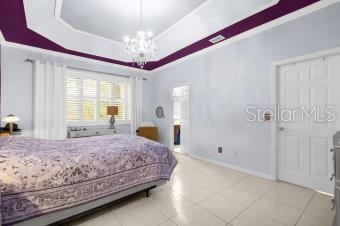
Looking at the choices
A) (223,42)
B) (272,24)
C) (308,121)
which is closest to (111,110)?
(223,42)

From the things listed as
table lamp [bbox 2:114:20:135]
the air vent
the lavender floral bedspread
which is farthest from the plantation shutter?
the air vent

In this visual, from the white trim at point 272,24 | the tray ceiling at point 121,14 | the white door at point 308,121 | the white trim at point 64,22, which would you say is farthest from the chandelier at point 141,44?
the white door at point 308,121

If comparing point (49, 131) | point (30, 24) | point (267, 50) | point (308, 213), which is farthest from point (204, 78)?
point (49, 131)

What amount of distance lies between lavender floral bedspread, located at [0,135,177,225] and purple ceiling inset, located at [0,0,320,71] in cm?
200

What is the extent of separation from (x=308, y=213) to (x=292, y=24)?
279cm

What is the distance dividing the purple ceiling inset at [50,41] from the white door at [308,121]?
89 cm

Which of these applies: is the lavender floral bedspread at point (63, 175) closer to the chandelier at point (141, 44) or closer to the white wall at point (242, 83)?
the chandelier at point (141, 44)

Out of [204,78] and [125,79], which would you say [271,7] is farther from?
[125,79]

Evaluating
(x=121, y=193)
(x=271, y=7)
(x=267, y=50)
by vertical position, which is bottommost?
(x=121, y=193)

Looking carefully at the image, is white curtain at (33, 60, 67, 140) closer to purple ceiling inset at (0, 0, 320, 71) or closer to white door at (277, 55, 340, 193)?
purple ceiling inset at (0, 0, 320, 71)

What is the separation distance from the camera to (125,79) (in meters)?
5.31

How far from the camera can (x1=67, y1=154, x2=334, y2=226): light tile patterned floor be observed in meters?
1.85

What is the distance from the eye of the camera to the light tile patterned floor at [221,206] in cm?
185

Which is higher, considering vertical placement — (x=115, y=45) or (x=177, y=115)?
(x=115, y=45)
